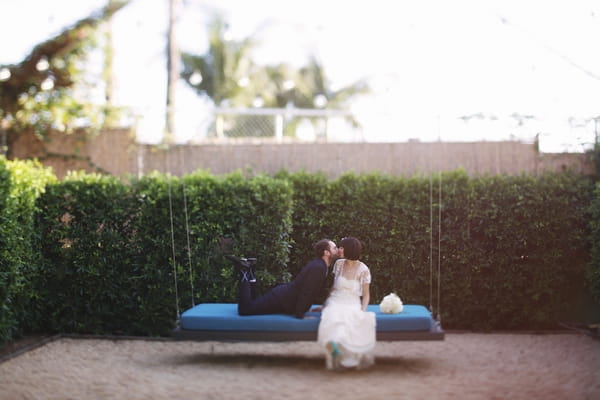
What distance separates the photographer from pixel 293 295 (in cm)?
565

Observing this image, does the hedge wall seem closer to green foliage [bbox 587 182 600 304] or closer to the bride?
green foliage [bbox 587 182 600 304]

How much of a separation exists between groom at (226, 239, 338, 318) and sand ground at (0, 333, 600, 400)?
334mm

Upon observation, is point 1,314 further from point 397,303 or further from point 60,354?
point 397,303

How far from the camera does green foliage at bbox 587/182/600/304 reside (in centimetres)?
719

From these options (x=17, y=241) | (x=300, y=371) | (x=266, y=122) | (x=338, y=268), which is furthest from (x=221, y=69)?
(x=300, y=371)

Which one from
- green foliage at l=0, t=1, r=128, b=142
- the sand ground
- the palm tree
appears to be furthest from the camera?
the palm tree

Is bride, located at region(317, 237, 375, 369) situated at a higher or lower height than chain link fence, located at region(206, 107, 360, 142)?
lower

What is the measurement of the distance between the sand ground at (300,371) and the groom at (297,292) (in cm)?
33

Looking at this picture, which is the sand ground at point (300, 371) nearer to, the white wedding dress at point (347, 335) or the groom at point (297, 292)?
the white wedding dress at point (347, 335)

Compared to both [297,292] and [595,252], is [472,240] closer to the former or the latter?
[595,252]

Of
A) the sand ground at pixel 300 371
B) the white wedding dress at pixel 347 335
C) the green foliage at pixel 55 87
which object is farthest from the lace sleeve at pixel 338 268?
the green foliage at pixel 55 87

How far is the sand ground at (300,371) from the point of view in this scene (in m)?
4.91

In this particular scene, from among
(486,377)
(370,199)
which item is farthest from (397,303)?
(370,199)

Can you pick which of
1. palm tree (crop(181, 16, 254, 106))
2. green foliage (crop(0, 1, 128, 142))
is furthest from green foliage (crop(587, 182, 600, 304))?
palm tree (crop(181, 16, 254, 106))
